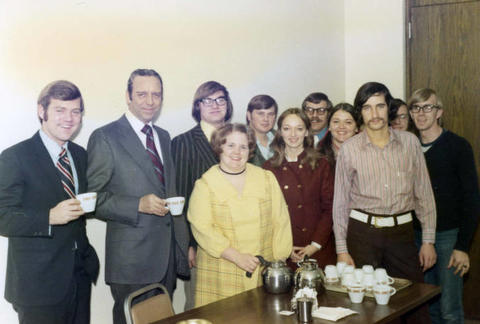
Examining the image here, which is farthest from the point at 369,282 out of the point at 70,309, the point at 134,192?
the point at 70,309

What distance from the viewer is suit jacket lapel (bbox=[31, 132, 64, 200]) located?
2.51 meters

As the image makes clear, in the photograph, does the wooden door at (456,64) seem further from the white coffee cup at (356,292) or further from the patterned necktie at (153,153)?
the patterned necktie at (153,153)

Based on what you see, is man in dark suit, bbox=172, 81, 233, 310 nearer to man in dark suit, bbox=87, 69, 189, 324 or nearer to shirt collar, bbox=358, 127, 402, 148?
man in dark suit, bbox=87, 69, 189, 324

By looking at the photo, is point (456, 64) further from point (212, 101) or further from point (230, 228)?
point (230, 228)

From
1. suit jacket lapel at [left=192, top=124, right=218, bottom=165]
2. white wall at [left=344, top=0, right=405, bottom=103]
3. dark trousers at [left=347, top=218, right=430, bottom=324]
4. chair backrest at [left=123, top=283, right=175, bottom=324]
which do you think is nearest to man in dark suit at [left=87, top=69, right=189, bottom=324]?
suit jacket lapel at [left=192, top=124, right=218, bottom=165]

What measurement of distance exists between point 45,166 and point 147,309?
0.82 m

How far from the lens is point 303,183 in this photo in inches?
133

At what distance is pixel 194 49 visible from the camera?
352cm

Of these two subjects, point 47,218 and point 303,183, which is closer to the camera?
point 47,218

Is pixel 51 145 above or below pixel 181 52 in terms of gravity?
below

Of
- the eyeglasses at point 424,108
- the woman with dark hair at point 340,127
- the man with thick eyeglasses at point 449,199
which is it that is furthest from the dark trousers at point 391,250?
the eyeglasses at point 424,108

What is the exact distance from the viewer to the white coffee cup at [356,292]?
238cm

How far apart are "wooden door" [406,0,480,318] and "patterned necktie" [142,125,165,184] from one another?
268cm

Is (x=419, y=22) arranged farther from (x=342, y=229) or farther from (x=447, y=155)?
(x=342, y=229)
